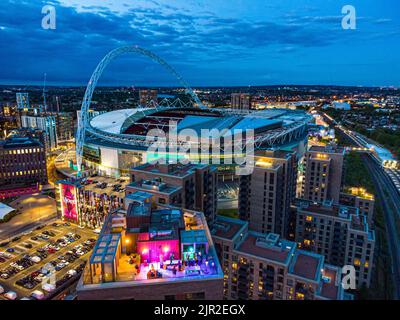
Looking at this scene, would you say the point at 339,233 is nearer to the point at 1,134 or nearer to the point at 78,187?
the point at 78,187

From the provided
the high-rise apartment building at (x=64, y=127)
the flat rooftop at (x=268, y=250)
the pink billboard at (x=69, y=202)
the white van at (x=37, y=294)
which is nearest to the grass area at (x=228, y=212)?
the flat rooftop at (x=268, y=250)

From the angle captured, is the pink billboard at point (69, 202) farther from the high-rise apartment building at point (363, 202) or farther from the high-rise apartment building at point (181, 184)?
the high-rise apartment building at point (363, 202)

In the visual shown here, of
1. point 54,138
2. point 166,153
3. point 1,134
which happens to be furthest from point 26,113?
point 166,153

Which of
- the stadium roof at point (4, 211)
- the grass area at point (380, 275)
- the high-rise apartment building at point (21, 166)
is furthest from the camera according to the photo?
the high-rise apartment building at point (21, 166)

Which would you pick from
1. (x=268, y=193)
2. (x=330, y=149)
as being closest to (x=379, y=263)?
(x=268, y=193)
